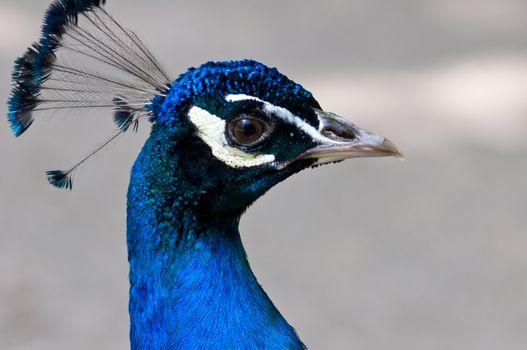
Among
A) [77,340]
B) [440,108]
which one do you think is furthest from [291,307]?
[440,108]

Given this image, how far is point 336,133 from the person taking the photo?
109 centimetres

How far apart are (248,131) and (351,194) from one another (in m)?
1.63

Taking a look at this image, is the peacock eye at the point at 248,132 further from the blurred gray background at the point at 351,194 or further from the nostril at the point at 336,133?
the blurred gray background at the point at 351,194

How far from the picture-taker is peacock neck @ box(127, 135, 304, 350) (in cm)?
110

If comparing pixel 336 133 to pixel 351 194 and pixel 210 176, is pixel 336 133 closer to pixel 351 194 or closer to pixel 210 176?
pixel 210 176

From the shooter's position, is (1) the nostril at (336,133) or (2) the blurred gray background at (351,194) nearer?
(1) the nostril at (336,133)

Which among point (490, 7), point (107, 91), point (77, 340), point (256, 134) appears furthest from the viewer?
point (490, 7)

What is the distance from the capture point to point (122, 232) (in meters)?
2.57

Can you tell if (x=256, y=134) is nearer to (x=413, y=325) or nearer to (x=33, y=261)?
(x=413, y=325)

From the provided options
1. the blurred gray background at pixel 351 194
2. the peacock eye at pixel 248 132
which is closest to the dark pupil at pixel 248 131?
the peacock eye at pixel 248 132

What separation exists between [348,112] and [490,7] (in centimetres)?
68

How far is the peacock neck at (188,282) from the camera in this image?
1.10 m

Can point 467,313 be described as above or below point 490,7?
below

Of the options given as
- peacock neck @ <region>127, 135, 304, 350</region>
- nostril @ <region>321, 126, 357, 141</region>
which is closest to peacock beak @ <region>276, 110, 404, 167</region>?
nostril @ <region>321, 126, 357, 141</region>
